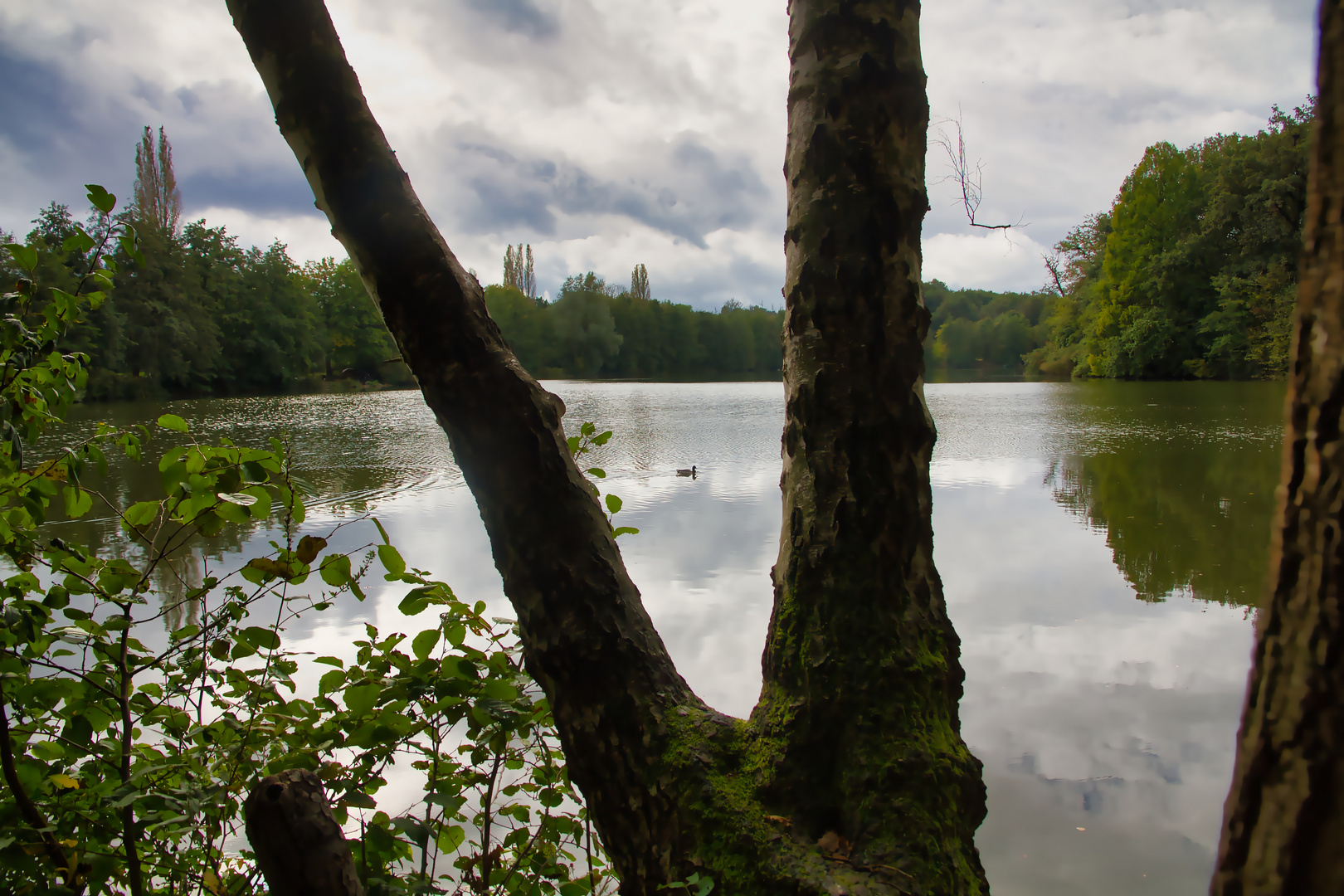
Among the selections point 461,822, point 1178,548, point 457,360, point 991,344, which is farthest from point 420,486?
point 991,344

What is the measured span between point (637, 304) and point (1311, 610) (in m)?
57.5

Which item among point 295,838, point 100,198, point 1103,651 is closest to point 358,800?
point 295,838

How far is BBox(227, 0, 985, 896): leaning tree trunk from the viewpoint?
134cm

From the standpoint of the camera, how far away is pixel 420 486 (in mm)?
9438

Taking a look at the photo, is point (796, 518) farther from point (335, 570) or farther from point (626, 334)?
point (626, 334)

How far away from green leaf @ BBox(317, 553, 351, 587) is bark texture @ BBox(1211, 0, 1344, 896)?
1.29 metres

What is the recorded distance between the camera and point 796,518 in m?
1.51

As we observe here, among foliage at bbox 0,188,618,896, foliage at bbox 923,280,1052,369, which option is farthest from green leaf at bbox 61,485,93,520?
foliage at bbox 923,280,1052,369

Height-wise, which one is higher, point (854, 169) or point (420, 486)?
point (854, 169)

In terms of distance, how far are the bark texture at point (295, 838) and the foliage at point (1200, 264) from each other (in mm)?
31069

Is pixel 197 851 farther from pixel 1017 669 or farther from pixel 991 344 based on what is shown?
pixel 991 344

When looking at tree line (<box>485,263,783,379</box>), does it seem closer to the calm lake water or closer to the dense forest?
the dense forest

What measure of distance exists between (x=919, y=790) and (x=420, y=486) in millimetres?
8845

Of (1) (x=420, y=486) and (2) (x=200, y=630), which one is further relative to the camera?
(1) (x=420, y=486)
